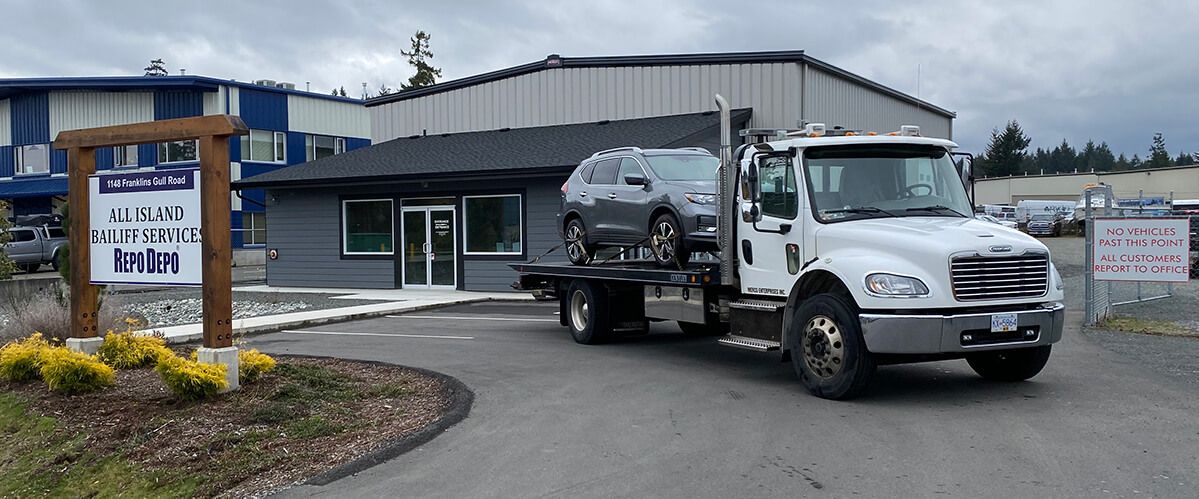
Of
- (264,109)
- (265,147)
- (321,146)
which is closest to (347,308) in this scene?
(265,147)

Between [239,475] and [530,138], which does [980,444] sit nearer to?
[239,475]

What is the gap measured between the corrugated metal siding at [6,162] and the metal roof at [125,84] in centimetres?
287

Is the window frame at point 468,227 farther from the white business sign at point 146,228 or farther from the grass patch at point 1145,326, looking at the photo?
Result: the white business sign at point 146,228

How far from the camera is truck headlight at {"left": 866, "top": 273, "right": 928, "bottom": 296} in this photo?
8.18 m

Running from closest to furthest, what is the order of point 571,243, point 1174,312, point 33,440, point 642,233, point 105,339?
point 33,440
point 105,339
point 642,233
point 571,243
point 1174,312

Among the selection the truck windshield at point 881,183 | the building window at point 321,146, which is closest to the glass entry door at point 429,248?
the truck windshield at point 881,183

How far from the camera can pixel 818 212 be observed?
9.17m

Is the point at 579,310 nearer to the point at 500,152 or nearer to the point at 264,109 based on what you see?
the point at 500,152

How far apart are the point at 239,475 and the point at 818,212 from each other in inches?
215

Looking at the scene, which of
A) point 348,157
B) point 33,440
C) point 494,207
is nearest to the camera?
point 33,440

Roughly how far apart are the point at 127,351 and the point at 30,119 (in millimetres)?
42655

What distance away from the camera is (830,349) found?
339 inches

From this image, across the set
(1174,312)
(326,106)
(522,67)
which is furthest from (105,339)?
(326,106)

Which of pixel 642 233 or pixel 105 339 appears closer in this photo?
pixel 105 339
